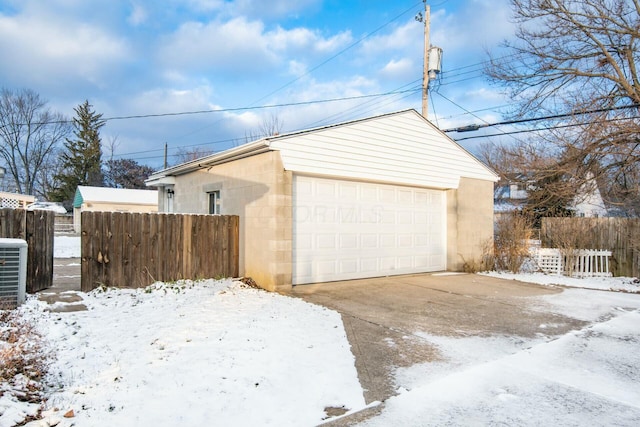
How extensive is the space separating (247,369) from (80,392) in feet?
4.45

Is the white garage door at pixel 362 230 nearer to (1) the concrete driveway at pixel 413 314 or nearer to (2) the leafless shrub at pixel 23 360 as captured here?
(1) the concrete driveway at pixel 413 314

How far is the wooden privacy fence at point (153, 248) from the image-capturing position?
6.96m

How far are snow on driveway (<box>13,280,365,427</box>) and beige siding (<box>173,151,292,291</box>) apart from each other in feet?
5.88

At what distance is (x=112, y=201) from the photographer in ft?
95.2

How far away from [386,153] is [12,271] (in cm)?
765

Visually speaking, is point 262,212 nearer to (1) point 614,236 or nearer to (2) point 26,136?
(1) point 614,236

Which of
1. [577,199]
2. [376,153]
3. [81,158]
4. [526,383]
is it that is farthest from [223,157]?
[81,158]

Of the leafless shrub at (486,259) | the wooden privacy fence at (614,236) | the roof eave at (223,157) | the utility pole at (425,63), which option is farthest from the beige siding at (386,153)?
the utility pole at (425,63)

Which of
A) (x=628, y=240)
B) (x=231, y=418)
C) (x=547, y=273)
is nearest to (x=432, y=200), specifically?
(x=547, y=273)

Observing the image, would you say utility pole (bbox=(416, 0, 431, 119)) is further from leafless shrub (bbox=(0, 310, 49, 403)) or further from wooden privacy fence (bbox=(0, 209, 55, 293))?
leafless shrub (bbox=(0, 310, 49, 403))

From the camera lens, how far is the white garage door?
836 centimetres

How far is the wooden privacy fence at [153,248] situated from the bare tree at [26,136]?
3556cm

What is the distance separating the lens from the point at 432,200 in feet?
36.0

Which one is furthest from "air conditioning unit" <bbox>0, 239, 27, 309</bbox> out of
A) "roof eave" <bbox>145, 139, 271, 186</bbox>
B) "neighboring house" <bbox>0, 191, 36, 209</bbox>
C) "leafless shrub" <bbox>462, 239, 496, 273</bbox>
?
"neighboring house" <bbox>0, 191, 36, 209</bbox>
